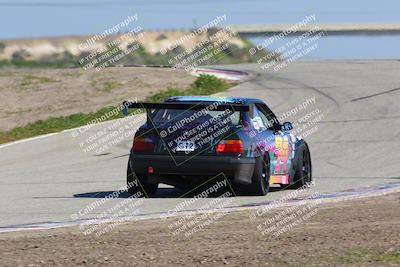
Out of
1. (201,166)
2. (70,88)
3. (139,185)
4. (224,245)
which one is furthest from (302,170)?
(70,88)

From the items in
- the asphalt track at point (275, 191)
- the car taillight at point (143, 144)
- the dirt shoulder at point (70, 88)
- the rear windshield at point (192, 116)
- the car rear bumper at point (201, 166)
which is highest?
the rear windshield at point (192, 116)

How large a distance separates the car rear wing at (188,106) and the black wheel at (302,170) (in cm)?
226

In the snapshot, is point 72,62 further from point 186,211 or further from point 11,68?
point 186,211

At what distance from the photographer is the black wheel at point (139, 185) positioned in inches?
540

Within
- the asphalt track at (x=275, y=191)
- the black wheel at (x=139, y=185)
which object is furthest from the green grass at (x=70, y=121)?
the black wheel at (x=139, y=185)

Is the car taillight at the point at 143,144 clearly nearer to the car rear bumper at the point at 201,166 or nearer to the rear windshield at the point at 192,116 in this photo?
the car rear bumper at the point at 201,166

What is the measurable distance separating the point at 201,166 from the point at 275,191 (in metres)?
1.91

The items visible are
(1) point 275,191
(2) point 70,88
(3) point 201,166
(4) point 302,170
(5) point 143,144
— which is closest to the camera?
(3) point 201,166

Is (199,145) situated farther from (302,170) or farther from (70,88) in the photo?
(70,88)

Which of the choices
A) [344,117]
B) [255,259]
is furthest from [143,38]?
[255,259]

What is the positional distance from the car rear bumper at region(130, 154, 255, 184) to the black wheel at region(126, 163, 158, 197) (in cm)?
25

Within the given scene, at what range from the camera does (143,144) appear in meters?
13.5

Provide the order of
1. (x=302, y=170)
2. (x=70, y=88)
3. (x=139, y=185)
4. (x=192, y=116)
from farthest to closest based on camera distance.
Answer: (x=70, y=88) < (x=302, y=170) < (x=139, y=185) < (x=192, y=116)

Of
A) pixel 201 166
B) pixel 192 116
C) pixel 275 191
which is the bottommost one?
pixel 275 191
